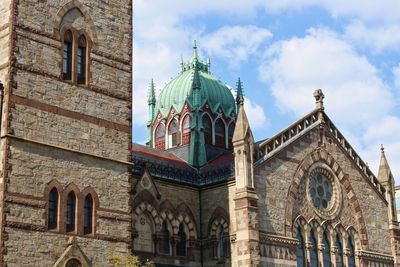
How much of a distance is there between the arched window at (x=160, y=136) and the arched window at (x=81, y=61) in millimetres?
17900

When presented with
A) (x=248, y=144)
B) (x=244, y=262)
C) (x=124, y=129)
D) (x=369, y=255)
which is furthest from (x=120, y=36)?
(x=369, y=255)

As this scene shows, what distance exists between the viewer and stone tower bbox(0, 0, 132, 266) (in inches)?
1029

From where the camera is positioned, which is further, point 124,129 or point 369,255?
point 369,255

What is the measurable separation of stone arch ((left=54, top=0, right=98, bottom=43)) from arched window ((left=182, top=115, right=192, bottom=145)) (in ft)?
52.3

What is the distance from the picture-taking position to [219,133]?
154ft

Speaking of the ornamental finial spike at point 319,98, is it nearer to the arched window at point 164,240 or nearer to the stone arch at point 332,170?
the stone arch at point 332,170

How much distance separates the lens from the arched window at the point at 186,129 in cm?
4526

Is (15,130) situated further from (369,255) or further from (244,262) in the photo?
(369,255)

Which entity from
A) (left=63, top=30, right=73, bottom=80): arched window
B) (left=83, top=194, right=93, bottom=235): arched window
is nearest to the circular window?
(left=83, top=194, right=93, bottom=235): arched window

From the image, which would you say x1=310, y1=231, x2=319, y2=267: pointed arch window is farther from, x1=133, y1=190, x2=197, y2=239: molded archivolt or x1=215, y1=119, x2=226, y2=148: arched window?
x1=215, y1=119, x2=226, y2=148: arched window

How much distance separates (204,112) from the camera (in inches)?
1818

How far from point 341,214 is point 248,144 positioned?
28.3 ft

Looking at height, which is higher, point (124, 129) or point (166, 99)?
point (166, 99)

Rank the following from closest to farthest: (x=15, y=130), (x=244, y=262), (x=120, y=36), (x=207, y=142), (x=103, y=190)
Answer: (x=15, y=130) < (x=103, y=190) < (x=120, y=36) < (x=244, y=262) < (x=207, y=142)
